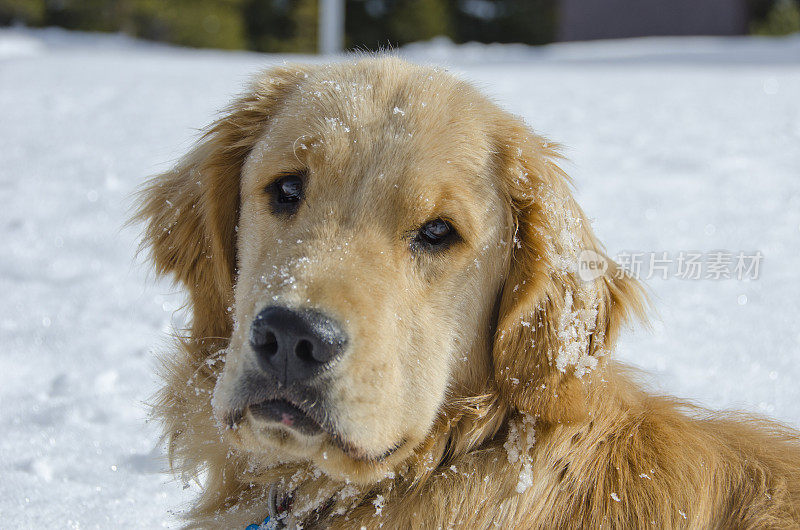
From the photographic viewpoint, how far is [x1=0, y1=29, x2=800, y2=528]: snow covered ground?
3.57 meters

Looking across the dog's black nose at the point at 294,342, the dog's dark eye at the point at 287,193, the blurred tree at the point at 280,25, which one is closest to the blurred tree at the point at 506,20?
the blurred tree at the point at 280,25

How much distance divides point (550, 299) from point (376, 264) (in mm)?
721

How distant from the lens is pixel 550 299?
2742 millimetres

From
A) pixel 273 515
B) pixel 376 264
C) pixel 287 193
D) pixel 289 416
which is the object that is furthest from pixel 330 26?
pixel 289 416

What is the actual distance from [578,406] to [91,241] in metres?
4.80

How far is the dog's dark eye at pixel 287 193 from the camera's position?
2.68 meters

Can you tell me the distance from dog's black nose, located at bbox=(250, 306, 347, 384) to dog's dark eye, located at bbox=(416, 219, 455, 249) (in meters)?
0.60

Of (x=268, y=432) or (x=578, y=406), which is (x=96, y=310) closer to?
(x=268, y=432)

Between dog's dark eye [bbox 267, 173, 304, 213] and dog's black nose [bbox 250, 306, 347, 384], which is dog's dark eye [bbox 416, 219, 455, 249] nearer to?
dog's dark eye [bbox 267, 173, 304, 213]

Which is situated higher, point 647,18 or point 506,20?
point 647,18

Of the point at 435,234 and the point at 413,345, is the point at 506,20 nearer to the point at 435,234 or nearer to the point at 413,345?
the point at 435,234

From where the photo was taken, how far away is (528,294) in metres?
2.74

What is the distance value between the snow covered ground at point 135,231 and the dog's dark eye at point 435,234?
997 mm

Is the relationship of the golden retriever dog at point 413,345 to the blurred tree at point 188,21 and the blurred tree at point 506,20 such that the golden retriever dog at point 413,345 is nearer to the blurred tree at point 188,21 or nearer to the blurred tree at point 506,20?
the blurred tree at point 188,21
